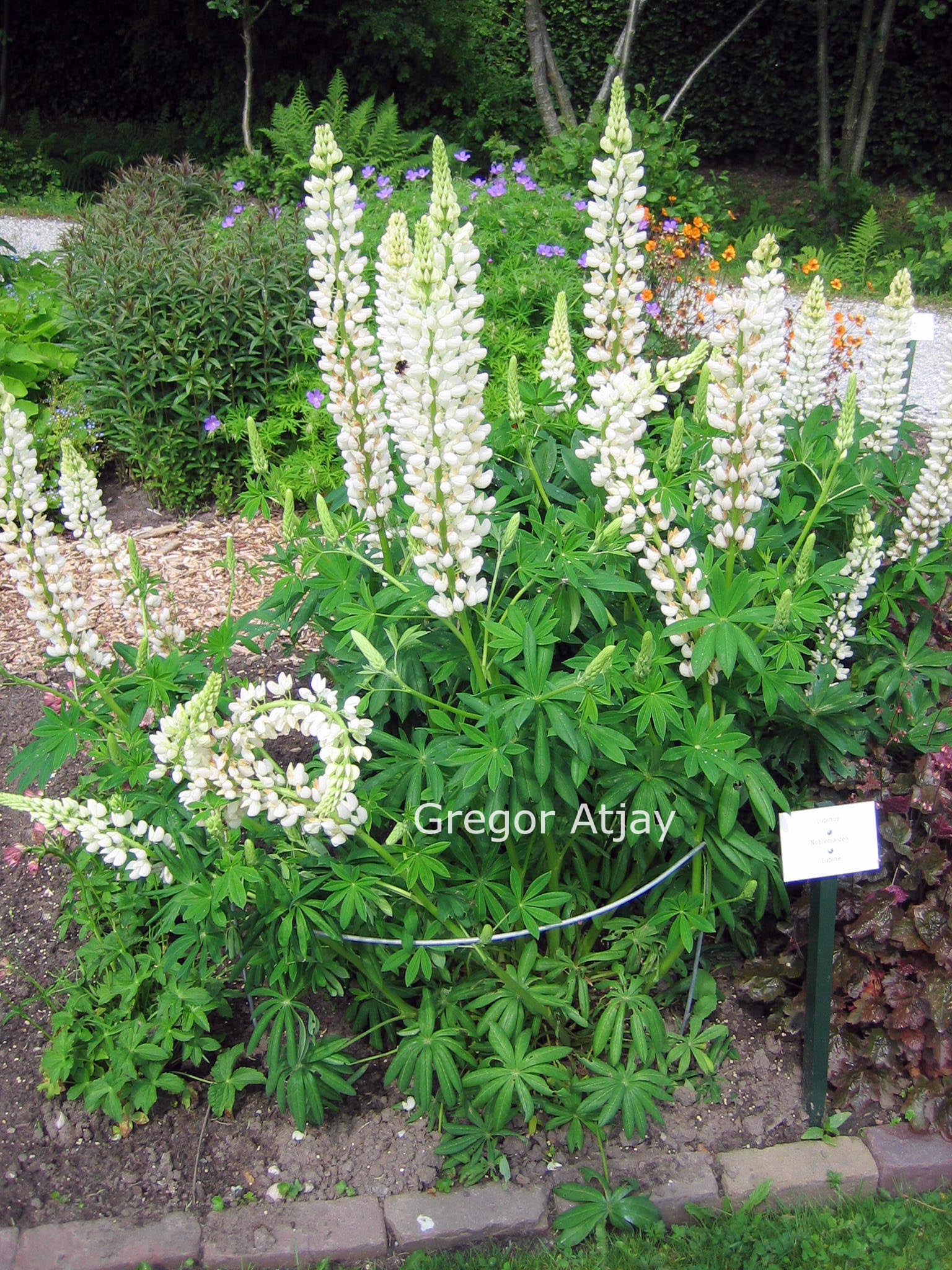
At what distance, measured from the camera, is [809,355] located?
298 centimetres

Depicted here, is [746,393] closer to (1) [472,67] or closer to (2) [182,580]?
(2) [182,580]

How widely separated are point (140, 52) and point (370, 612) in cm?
1648

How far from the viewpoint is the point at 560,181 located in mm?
8555

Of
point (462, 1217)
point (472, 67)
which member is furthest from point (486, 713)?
point (472, 67)

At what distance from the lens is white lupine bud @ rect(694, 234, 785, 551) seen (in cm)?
222

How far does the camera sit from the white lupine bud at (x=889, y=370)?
9.55 feet

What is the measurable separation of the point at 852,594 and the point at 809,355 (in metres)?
0.75

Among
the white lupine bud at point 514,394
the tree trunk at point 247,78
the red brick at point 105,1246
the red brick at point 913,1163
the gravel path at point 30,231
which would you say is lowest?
the red brick at point 105,1246

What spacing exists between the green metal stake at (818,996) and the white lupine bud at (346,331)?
1.48 m

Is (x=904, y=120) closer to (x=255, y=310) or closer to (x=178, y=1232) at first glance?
(x=255, y=310)

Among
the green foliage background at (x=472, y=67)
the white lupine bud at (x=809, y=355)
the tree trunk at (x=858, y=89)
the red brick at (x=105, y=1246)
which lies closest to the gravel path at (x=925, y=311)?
the white lupine bud at (x=809, y=355)

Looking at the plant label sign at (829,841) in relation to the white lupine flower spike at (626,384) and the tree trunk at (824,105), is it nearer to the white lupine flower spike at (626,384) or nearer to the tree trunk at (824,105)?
the white lupine flower spike at (626,384)

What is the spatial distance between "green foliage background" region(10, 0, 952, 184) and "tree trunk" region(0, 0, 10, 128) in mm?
245

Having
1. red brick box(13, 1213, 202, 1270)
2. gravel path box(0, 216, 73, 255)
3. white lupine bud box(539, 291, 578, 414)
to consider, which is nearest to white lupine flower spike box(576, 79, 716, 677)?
white lupine bud box(539, 291, 578, 414)
